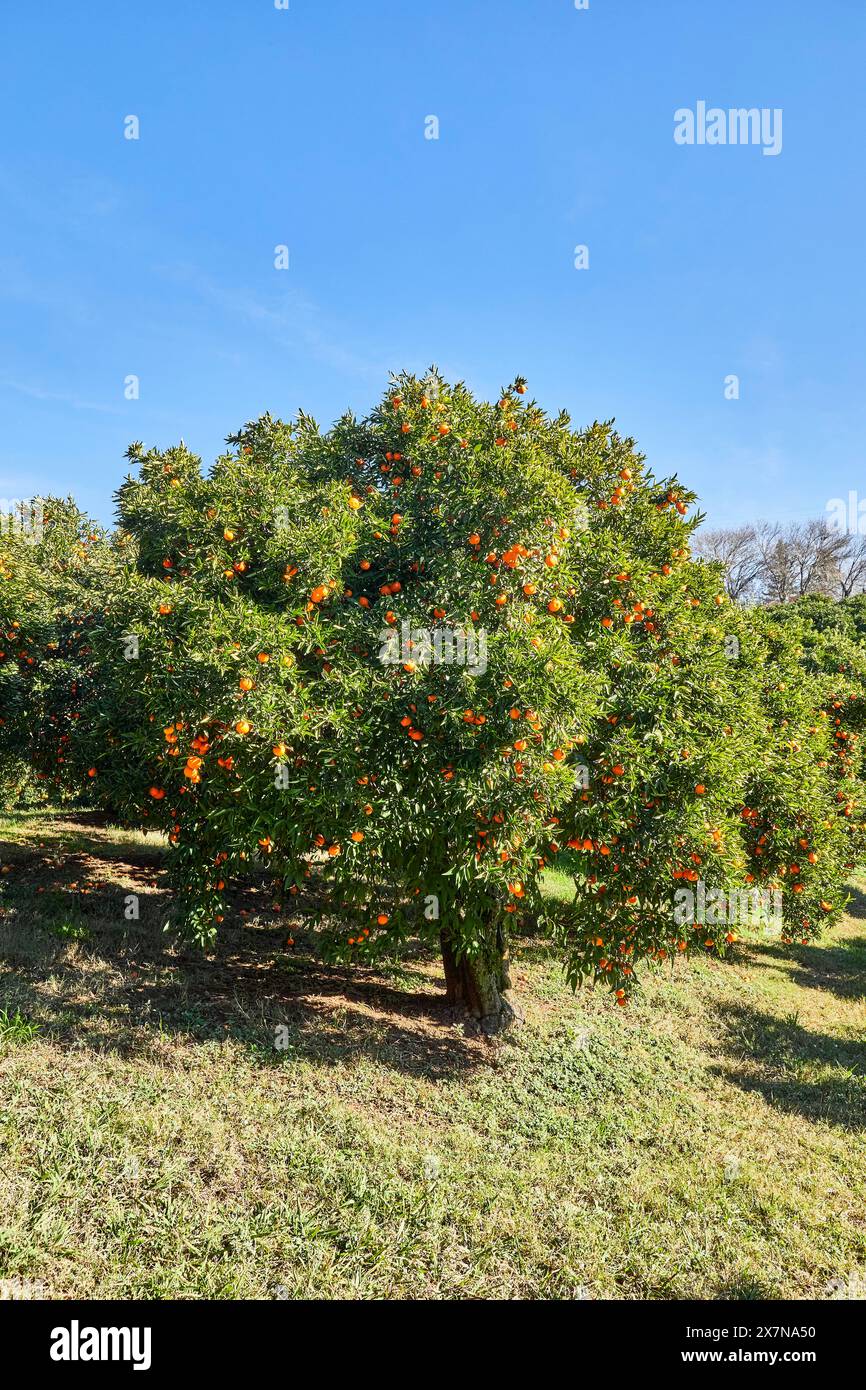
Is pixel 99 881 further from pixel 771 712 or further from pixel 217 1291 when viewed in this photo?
pixel 771 712

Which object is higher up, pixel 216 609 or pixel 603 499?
pixel 603 499

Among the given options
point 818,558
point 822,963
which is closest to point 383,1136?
point 822,963

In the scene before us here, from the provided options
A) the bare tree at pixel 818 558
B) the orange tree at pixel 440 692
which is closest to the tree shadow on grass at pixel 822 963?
the orange tree at pixel 440 692

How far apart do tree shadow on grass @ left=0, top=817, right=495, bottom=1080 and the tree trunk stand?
319mm

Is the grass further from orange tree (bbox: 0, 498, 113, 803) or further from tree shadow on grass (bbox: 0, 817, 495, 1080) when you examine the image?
orange tree (bbox: 0, 498, 113, 803)

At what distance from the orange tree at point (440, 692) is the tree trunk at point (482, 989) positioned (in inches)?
1.6

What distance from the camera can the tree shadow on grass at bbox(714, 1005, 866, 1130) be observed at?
7.91m

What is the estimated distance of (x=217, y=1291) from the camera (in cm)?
419

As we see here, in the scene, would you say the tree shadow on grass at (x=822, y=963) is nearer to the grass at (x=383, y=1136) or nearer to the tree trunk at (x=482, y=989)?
the grass at (x=383, y=1136)

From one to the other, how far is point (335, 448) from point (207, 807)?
4519mm

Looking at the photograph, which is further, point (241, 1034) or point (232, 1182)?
point (241, 1034)

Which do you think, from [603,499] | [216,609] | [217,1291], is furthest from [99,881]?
[603,499]

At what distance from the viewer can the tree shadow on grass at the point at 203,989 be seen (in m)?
7.21
